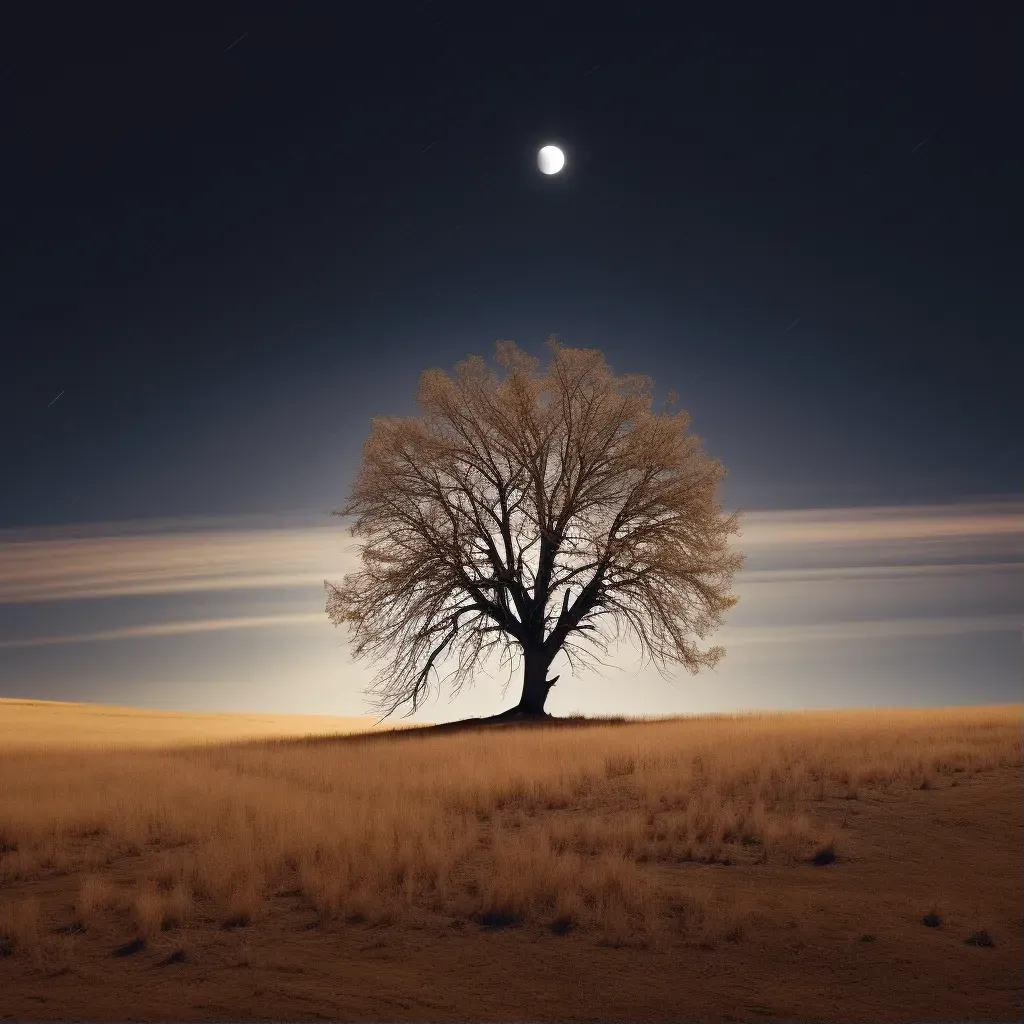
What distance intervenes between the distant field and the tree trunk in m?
6.18

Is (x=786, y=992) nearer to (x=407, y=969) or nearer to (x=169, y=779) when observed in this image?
(x=407, y=969)

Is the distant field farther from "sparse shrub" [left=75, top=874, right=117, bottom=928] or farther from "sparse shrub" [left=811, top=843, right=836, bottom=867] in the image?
"sparse shrub" [left=811, top=843, right=836, bottom=867]

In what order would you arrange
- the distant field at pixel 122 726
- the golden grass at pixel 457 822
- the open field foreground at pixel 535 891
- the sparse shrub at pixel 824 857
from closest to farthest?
1. the open field foreground at pixel 535 891
2. the golden grass at pixel 457 822
3. the sparse shrub at pixel 824 857
4. the distant field at pixel 122 726

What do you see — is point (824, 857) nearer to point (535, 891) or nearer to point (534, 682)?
point (535, 891)

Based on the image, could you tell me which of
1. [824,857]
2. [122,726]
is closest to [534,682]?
[122,726]

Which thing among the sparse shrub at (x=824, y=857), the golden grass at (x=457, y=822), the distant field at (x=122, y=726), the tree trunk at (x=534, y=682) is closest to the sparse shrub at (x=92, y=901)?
the golden grass at (x=457, y=822)

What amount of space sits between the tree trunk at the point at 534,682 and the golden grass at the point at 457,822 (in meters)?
7.24

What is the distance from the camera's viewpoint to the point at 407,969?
6906 mm

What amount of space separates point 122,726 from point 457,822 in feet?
81.4

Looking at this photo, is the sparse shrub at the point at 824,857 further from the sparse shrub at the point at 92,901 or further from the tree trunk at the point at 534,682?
the tree trunk at the point at 534,682

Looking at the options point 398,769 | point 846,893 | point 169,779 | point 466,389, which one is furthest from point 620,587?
point 846,893

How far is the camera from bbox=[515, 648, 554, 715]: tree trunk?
26266 millimetres

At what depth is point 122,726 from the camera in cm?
3266

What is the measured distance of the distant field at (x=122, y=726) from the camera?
25.9 metres
